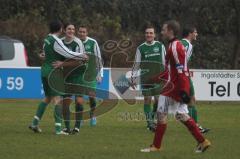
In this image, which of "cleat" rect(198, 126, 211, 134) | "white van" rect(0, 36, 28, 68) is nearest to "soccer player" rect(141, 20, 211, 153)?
"cleat" rect(198, 126, 211, 134)

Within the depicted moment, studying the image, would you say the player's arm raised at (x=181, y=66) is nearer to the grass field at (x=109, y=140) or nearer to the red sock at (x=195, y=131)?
the red sock at (x=195, y=131)

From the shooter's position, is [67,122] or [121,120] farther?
[121,120]

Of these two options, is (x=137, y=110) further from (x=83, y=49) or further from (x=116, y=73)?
(x=83, y=49)

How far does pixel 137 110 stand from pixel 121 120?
324cm

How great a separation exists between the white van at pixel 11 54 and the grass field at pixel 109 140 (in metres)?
7.98

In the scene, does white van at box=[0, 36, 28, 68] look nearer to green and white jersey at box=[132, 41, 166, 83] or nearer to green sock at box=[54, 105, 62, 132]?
green and white jersey at box=[132, 41, 166, 83]

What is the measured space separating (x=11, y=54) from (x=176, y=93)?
1719 centimetres

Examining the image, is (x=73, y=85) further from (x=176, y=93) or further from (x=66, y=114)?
(x=176, y=93)

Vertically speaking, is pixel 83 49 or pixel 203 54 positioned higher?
pixel 83 49

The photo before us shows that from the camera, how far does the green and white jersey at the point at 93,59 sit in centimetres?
1727

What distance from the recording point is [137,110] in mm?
22750

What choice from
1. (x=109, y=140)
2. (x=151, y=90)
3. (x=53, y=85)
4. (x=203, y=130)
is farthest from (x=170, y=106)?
(x=151, y=90)

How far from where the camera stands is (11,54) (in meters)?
29.1

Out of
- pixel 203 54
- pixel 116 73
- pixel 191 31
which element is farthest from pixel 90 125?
pixel 203 54
